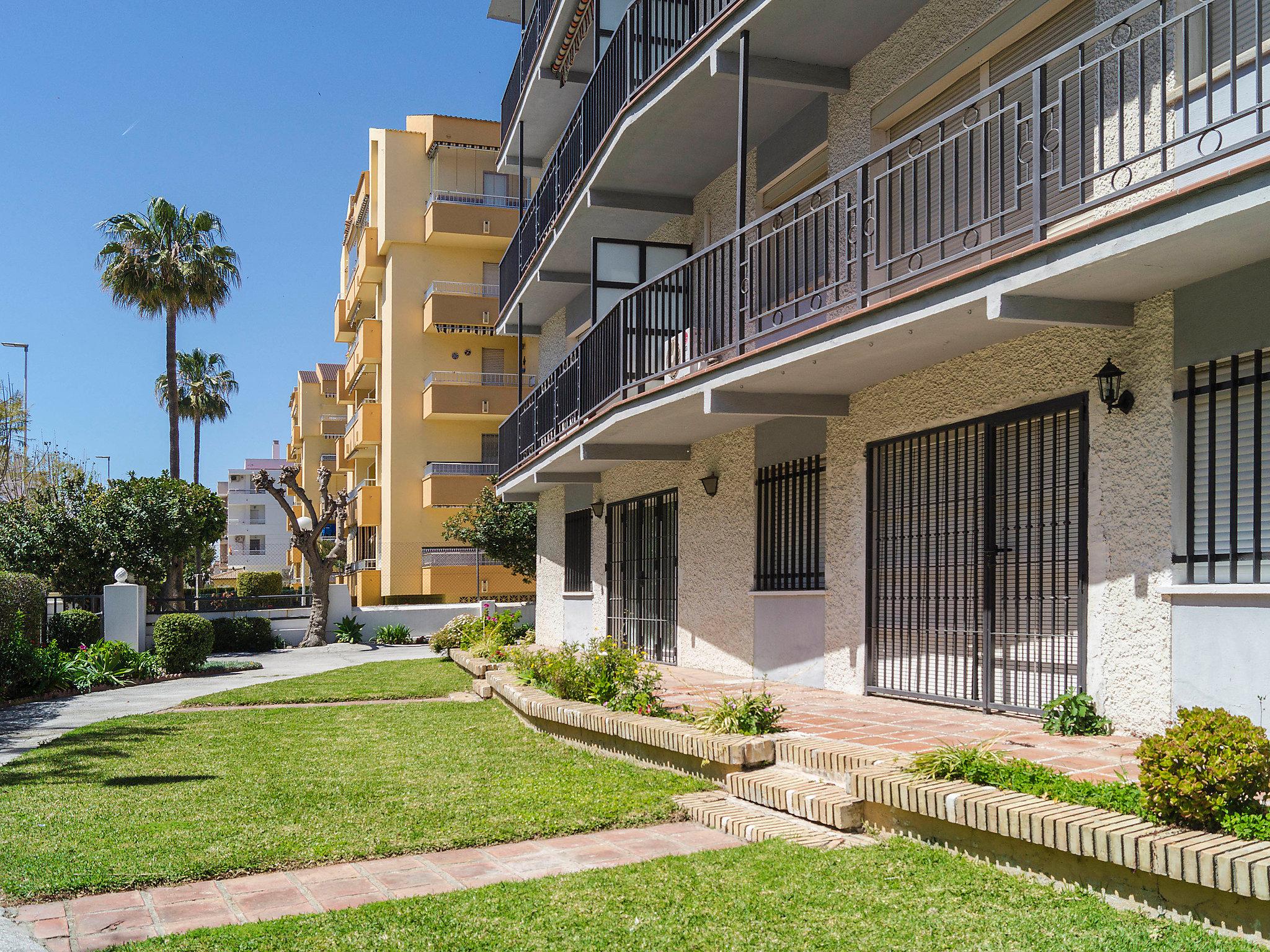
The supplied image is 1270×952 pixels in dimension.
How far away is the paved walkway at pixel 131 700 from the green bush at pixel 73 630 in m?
2.47

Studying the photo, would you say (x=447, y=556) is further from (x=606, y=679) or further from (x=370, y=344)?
(x=606, y=679)

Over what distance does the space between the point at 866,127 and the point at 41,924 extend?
927cm

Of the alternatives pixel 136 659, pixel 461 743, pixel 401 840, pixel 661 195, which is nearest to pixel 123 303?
pixel 136 659

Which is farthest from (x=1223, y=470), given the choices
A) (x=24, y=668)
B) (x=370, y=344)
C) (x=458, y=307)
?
(x=370, y=344)

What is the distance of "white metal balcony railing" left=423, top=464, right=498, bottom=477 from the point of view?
36.8 metres

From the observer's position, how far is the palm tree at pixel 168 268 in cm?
3762

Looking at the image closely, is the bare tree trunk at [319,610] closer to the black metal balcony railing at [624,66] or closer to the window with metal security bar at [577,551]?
the window with metal security bar at [577,551]

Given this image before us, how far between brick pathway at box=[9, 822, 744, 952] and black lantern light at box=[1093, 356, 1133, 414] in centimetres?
378

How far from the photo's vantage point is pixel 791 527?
1173cm

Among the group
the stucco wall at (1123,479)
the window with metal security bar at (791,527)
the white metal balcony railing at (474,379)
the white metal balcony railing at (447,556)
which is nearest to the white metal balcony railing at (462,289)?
the white metal balcony railing at (474,379)

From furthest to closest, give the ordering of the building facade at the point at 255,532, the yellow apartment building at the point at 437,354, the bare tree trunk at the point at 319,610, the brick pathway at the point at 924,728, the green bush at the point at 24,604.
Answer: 1. the building facade at the point at 255,532
2. the yellow apartment building at the point at 437,354
3. the bare tree trunk at the point at 319,610
4. the green bush at the point at 24,604
5. the brick pathway at the point at 924,728

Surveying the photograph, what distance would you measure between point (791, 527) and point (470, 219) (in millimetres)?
27596

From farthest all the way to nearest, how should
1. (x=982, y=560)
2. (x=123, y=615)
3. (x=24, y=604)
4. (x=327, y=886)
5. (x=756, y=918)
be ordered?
(x=123, y=615)
(x=24, y=604)
(x=982, y=560)
(x=327, y=886)
(x=756, y=918)

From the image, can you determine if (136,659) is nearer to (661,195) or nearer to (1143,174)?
(661,195)
